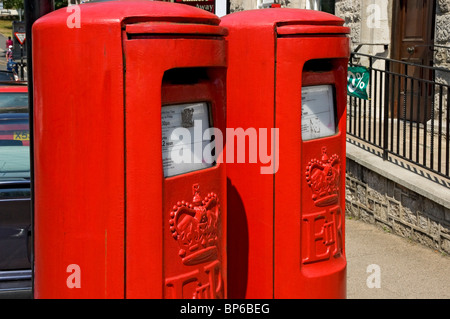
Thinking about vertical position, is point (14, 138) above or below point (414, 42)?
below

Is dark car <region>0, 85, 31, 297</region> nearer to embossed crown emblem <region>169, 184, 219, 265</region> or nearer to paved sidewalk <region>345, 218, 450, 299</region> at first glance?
embossed crown emblem <region>169, 184, 219, 265</region>

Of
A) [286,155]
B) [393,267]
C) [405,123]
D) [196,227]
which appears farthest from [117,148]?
[405,123]

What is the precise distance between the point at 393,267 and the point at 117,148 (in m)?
3.72

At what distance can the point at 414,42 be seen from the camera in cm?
953

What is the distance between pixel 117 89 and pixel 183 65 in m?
0.26

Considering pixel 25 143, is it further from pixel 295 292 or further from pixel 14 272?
pixel 295 292

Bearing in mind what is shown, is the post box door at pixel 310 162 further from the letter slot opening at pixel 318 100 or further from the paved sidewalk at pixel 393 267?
the paved sidewalk at pixel 393 267

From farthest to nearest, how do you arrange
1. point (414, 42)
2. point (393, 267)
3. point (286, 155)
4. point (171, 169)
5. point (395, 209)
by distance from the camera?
point (414, 42) < point (395, 209) < point (393, 267) < point (286, 155) < point (171, 169)

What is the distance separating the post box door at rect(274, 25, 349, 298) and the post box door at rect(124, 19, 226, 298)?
19.8 inches

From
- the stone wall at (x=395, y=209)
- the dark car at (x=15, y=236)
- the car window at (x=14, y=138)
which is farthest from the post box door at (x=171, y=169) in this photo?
the stone wall at (x=395, y=209)

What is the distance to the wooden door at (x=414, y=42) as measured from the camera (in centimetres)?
915

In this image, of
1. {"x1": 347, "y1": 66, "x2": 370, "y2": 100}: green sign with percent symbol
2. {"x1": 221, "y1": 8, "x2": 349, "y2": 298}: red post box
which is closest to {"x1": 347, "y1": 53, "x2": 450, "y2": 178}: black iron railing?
Result: {"x1": 347, "y1": 66, "x2": 370, "y2": 100}: green sign with percent symbol

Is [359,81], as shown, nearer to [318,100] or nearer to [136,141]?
[318,100]
